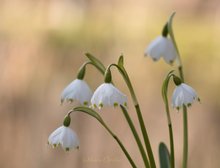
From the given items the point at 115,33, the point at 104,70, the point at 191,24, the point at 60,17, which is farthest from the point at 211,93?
the point at 104,70

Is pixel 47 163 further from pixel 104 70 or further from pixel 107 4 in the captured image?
pixel 104 70

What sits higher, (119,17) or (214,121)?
(119,17)

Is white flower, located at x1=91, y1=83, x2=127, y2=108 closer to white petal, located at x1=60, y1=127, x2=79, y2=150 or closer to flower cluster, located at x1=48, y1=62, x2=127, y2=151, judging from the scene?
flower cluster, located at x1=48, y1=62, x2=127, y2=151

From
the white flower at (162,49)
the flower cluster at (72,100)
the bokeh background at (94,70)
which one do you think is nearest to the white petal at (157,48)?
the white flower at (162,49)

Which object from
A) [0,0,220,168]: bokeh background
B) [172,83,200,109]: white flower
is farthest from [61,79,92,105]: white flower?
[0,0,220,168]: bokeh background

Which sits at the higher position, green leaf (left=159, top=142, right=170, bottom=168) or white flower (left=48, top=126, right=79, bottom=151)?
white flower (left=48, top=126, right=79, bottom=151)

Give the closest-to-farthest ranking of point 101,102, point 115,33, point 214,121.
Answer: point 101,102
point 214,121
point 115,33
